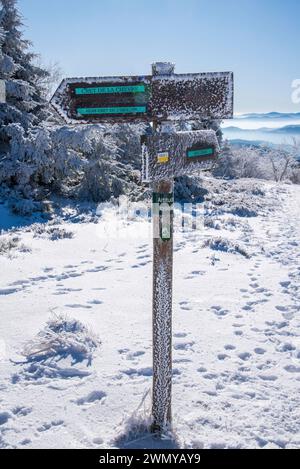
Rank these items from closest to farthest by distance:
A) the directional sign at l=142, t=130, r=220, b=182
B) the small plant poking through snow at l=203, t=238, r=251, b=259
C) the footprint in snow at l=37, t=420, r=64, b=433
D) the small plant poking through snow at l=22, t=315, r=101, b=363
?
the directional sign at l=142, t=130, r=220, b=182 → the footprint in snow at l=37, t=420, r=64, b=433 → the small plant poking through snow at l=22, t=315, r=101, b=363 → the small plant poking through snow at l=203, t=238, r=251, b=259

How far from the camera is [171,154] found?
107 inches

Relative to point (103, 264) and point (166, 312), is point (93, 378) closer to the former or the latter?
point (166, 312)

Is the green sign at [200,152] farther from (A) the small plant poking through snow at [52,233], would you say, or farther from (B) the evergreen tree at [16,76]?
(B) the evergreen tree at [16,76]

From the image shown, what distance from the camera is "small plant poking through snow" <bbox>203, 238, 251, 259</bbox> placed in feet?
30.3

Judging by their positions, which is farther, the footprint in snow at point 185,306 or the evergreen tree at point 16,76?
the evergreen tree at point 16,76

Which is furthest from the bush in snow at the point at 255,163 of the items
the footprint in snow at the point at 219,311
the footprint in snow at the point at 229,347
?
the footprint in snow at the point at 229,347

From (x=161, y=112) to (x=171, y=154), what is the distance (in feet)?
0.97

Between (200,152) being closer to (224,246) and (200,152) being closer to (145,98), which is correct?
(145,98)

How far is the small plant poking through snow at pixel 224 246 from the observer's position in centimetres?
924

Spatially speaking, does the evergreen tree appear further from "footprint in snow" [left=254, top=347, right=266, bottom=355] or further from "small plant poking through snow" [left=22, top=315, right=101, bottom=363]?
"footprint in snow" [left=254, top=347, right=266, bottom=355]

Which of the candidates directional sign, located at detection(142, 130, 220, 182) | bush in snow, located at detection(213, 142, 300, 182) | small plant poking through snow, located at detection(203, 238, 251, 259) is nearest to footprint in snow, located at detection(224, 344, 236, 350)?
directional sign, located at detection(142, 130, 220, 182)

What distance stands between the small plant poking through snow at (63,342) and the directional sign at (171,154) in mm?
2589

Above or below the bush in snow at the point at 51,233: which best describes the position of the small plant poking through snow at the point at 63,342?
below
